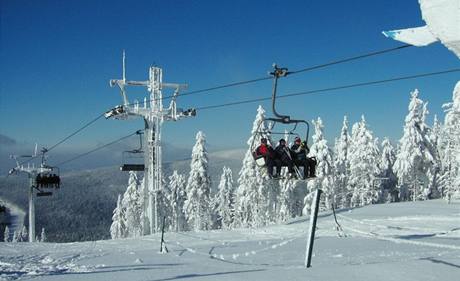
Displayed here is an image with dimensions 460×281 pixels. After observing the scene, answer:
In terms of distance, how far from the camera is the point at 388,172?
63281 mm

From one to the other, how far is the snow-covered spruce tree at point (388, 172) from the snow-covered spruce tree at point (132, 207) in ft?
118

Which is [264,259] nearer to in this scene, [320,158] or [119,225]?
[320,158]

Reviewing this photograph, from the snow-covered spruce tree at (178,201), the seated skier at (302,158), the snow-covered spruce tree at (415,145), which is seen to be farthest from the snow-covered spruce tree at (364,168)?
the seated skier at (302,158)

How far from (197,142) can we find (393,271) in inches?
1901

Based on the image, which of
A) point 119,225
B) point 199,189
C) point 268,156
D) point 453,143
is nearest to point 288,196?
point 199,189

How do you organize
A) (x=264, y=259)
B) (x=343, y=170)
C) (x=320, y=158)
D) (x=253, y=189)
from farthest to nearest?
1. (x=343, y=170)
2. (x=253, y=189)
3. (x=320, y=158)
4. (x=264, y=259)

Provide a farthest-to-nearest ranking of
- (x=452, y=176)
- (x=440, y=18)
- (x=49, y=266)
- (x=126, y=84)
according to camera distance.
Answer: (x=452, y=176) < (x=126, y=84) < (x=49, y=266) < (x=440, y=18)

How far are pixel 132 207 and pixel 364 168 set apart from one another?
36397 mm

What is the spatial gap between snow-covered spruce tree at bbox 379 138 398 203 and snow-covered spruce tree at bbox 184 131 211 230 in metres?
23.4

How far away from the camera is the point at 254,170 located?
174 feet

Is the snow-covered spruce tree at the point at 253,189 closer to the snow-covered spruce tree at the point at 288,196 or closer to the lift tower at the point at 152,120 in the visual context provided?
the snow-covered spruce tree at the point at 288,196

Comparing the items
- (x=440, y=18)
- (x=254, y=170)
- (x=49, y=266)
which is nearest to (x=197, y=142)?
(x=254, y=170)

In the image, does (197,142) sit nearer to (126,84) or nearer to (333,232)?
(126,84)

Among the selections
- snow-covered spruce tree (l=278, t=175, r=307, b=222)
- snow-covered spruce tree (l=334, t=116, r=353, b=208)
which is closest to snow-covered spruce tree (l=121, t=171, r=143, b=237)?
snow-covered spruce tree (l=278, t=175, r=307, b=222)
